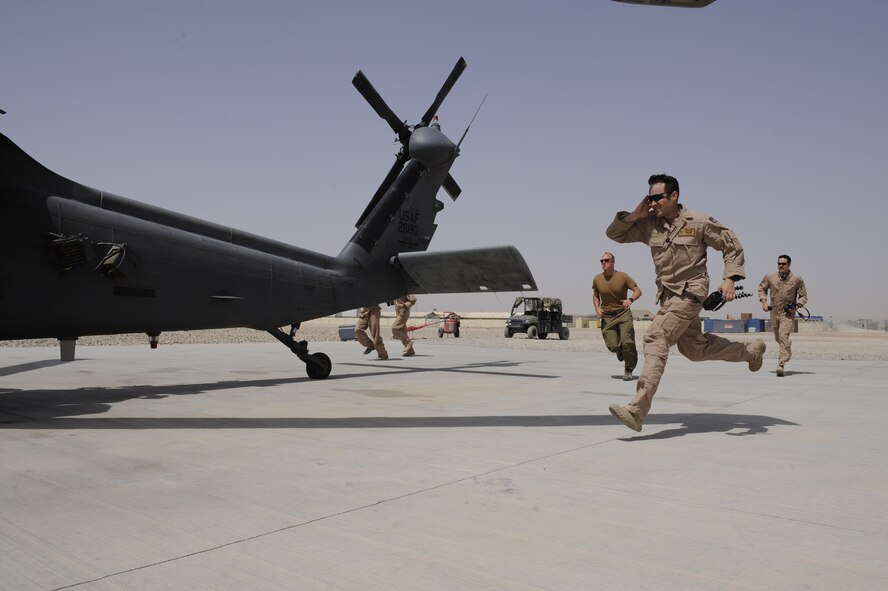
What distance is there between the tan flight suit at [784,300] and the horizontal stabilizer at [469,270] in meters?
4.43

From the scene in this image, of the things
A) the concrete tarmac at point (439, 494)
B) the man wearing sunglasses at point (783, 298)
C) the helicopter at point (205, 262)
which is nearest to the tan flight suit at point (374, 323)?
the helicopter at point (205, 262)

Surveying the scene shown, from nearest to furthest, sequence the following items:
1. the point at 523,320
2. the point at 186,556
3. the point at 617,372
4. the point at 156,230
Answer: the point at 186,556
the point at 156,230
the point at 617,372
the point at 523,320

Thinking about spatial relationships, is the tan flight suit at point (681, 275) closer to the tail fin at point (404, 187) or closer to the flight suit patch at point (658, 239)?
the flight suit patch at point (658, 239)

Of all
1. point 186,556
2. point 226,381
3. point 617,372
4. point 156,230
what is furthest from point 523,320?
point 186,556

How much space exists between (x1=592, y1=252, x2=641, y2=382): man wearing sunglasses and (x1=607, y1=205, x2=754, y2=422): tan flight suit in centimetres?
400

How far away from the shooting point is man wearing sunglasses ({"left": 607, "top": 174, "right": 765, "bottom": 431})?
16.5 ft

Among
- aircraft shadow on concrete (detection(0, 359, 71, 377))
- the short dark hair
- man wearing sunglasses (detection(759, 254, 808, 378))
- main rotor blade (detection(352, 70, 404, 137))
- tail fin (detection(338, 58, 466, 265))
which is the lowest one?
aircraft shadow on concrete (detection(0, 359, 71, 377))

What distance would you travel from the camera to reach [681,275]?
16.9 feet

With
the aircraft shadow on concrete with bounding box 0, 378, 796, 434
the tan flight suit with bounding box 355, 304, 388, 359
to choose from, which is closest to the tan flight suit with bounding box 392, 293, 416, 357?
the tan flight suit with bounding box 355, 304, 388, 359

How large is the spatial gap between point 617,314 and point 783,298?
3194 millimetres

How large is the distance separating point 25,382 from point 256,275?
344 cm

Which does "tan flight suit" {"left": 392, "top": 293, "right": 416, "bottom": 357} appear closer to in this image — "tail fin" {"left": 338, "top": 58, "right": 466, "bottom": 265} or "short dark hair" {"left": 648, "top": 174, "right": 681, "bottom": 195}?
"tail fin" {"left": 338, "top": 58, "right": 466, "bottom": 265}

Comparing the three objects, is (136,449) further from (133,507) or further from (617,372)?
(617,372)

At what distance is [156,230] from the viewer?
7.36 meters
